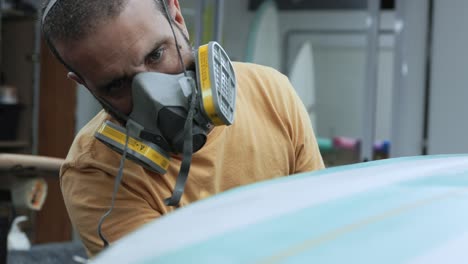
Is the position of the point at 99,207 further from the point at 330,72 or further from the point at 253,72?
the point at 330,72

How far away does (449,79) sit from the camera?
2561mm

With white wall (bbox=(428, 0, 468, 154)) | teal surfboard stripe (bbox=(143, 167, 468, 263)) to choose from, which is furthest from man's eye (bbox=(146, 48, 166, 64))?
white wall (bbox=(428, 0, 468, 154))

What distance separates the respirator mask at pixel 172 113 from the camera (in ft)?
2.99

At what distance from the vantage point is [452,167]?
0.71 meters

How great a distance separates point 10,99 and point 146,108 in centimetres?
320

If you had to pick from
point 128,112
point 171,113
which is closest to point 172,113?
point 171,113

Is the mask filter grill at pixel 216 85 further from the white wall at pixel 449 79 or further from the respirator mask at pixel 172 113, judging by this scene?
the white wall at pixel 449 79

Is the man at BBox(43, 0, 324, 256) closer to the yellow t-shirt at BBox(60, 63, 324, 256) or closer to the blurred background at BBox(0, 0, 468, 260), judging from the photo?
the yellow t-shirt at BBox(60, 63, 324, 256)

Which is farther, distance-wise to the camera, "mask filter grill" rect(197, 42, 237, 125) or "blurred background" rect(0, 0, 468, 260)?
"blurred background" rect(0, 0, 468, 260)

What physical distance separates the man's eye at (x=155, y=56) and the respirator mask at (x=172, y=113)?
3 centimetres

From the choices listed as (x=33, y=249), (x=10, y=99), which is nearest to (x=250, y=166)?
(x=33, y=249)

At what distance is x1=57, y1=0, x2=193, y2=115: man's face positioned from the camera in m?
0.89

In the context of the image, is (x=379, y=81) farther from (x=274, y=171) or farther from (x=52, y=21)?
(x=52, y=21)

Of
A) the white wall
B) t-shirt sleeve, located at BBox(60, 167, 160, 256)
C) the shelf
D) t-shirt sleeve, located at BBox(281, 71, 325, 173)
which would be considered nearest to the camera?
t-shirt sleeve, located at BBox(60, 167, 160, 256)
